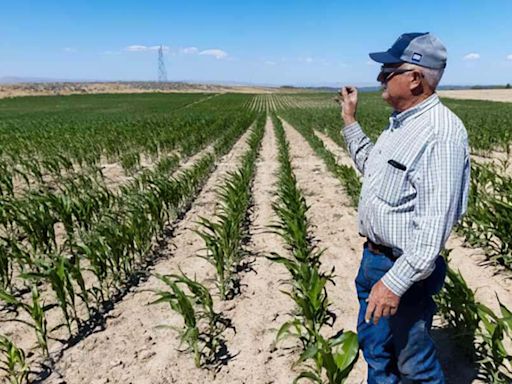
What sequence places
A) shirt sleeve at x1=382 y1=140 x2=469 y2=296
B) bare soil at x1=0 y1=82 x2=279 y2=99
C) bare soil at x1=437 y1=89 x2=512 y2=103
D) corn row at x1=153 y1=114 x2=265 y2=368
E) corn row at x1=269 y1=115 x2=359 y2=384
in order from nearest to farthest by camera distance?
shirt sleeve at x1=382 y1=140 x2=469 y2=296
corn row at x1=269 y1=115 x2=359 y2=384
corn row at x1=153 y1=114 x2=265 y2=368
bare soil at x1=437 y1=89 x2=512 y2=103
bare soil at x1=0 y1=82 x2=279 y2=99

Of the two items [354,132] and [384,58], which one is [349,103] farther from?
[384,58]

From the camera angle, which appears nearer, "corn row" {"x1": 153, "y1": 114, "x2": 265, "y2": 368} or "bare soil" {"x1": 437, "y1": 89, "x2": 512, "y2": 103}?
"corn row" {"x1": 153, "y1": 114, "x2": 265, "y2": 368}

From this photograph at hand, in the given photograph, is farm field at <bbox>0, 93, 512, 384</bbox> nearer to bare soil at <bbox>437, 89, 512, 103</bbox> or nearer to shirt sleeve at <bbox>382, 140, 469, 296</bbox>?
shirt sleeve at <bbox>382, 140, 469, 296</bbox>

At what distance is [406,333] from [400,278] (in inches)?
18.6

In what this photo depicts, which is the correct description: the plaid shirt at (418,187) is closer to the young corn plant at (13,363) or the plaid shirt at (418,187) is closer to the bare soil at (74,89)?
the young corn plant at (13,363)

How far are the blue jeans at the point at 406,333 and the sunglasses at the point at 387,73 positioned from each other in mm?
877

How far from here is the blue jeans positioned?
6.85ft

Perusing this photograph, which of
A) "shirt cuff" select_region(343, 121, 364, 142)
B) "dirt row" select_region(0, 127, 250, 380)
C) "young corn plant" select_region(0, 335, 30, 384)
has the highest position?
"shirt cuff" select_region(343, 121, 364, 142)

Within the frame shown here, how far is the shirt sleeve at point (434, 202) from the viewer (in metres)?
1.74

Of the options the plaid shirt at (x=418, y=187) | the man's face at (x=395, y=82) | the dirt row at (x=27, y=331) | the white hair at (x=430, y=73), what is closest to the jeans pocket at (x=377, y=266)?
the plaid shirt at (x=418, y=187)

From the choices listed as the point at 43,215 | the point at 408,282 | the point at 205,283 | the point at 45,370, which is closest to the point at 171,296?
the point at 45,370

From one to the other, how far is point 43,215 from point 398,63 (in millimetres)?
3755

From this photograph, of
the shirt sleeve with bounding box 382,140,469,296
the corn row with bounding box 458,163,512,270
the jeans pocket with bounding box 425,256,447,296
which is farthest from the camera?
the corn row with bounding box 458,163,512,270

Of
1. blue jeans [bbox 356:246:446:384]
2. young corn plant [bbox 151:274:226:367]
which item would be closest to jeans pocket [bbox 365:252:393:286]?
blue jeans [bbox 356:246:446:384]
